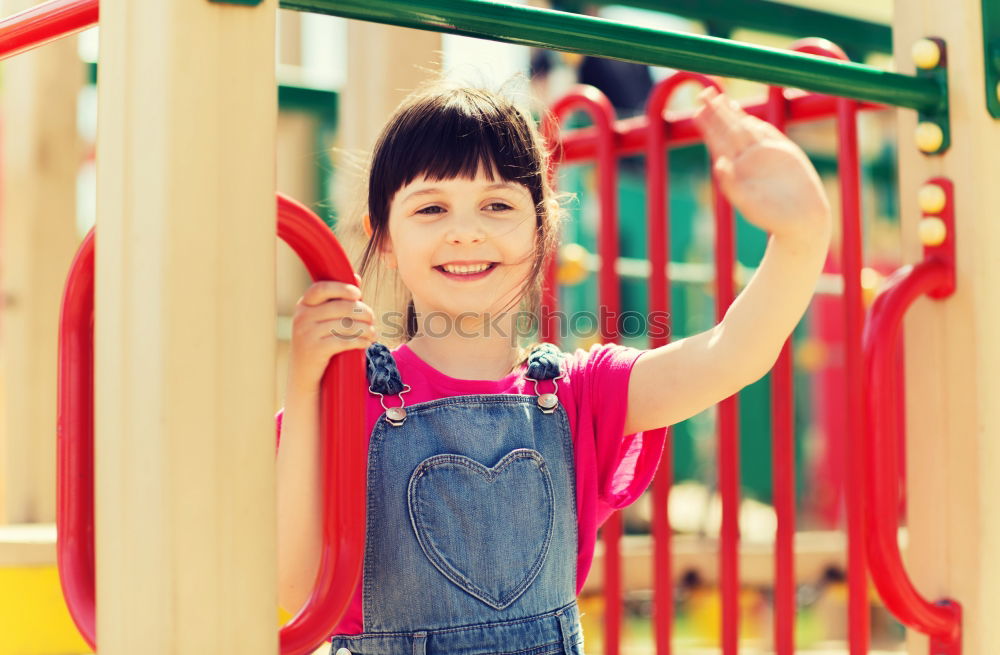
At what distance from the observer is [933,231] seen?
4.81ft

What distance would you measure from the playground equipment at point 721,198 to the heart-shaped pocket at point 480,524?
0.79 ft

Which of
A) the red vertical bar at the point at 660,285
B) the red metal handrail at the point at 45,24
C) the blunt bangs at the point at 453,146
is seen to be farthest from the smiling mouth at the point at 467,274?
the red vertical bar at the point at 660,285

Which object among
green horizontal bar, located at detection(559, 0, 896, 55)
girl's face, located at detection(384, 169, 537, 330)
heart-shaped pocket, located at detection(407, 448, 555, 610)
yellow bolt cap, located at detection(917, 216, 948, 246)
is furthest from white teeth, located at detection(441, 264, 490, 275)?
green horizontal bar, located at detection(559, 0, 896, 55)

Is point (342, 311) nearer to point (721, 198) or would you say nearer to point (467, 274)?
point (467, 274)

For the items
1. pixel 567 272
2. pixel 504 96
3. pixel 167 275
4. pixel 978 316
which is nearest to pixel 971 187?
pixel 978 316

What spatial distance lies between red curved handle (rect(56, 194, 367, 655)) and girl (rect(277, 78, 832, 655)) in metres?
0.07

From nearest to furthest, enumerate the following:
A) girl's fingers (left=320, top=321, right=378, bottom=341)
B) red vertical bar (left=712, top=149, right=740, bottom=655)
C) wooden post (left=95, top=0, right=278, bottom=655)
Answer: wooden post (left=95, top=0, right=278, bottom=655), girl's fingers (left=320, top=321, right=378, bottom=341), red vertical bar (left=712, top=149, right=740, bottom=655)

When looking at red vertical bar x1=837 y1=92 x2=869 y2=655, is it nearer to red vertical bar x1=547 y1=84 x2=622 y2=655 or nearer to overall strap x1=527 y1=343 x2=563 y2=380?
red vertical bar x1=547 y1=84 x2=622 y2=655

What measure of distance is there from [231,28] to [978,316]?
40.7 inches

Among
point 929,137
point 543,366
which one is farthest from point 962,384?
point 543,366

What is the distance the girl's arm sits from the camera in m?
1.06

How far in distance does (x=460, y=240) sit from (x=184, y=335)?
0.47 metres

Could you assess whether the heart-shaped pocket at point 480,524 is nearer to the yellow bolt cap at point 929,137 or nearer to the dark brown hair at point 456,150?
the dark brown hair at point 456,150

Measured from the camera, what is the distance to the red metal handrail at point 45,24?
1046 millimetres
